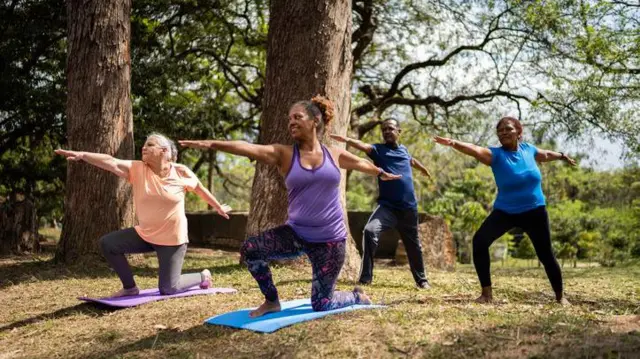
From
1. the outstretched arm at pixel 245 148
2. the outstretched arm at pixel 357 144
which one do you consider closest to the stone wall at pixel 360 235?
the outstretched arm at pixel 357 144

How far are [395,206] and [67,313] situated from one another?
383cm

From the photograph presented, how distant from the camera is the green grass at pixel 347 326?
14.9 feet

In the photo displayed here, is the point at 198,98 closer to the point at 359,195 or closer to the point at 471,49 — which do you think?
the point at 471,49

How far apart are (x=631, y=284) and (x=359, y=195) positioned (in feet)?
110

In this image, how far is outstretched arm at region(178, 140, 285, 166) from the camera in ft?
16.3

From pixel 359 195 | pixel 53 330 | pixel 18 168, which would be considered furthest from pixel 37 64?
pixel 359 195

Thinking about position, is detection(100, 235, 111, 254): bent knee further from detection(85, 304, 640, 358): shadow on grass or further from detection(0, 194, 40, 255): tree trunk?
detection(0, 194, 40, 255): tree trunk

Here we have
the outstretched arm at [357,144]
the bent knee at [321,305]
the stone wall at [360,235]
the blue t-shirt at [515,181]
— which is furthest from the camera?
the stone wall at [360,235]

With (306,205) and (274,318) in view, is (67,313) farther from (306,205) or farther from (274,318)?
(306,205)

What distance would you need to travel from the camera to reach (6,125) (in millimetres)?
14922

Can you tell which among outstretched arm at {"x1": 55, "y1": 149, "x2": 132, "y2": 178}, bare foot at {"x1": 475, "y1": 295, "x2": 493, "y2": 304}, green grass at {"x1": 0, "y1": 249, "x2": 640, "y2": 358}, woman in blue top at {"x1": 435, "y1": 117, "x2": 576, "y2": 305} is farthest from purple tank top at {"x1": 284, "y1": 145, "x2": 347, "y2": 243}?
outstretched arm at {"x1": 55, "y1": 149, "x2": 132, "y2": 178}

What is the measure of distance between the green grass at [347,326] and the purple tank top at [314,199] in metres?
0.72

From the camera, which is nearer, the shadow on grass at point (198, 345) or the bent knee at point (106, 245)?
the shadow on grass at point (198, 345)

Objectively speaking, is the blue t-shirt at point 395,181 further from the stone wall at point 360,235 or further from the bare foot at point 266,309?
the stone wall at point 360,235
